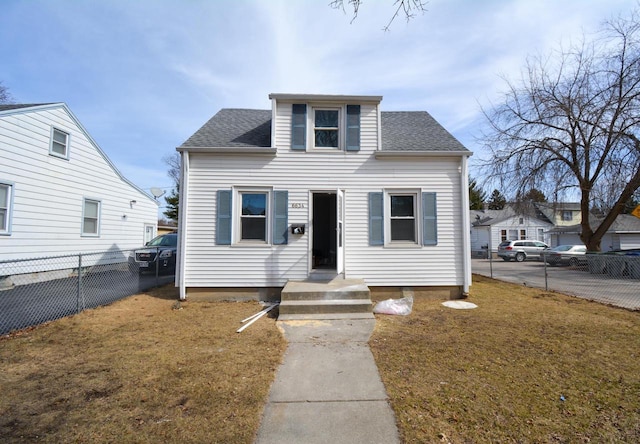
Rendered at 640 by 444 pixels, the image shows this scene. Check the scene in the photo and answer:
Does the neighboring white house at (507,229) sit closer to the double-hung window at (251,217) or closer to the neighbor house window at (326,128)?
the neighbor house window at (326,128)

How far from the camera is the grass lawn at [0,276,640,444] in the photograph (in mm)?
2520

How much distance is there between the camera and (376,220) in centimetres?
744

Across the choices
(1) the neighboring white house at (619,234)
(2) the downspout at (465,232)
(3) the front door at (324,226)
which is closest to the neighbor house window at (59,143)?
(3) the front door at (324,226)

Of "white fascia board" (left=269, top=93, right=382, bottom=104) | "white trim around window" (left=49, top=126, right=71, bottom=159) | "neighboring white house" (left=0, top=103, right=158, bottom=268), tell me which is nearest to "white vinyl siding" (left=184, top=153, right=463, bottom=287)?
"white fascia board" (left=269, top=93, right=382, bottom=104)

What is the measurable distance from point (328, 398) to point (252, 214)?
5.22m

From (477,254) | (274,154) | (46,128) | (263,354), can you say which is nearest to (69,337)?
(263,354)

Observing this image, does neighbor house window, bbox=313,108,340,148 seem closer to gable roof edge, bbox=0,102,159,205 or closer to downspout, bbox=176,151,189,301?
downspout, bbox=176,151,189,301

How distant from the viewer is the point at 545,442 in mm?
2338

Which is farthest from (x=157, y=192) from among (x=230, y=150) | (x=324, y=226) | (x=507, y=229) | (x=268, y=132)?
(x=507, y=229)

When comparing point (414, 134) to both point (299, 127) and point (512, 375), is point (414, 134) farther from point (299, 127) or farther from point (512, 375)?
point (512, 375)

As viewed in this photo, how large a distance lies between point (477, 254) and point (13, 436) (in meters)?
32.2

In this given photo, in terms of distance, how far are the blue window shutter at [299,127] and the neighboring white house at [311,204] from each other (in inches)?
1.0

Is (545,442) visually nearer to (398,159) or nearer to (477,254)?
(398,159)

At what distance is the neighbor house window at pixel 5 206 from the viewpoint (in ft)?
28.4
